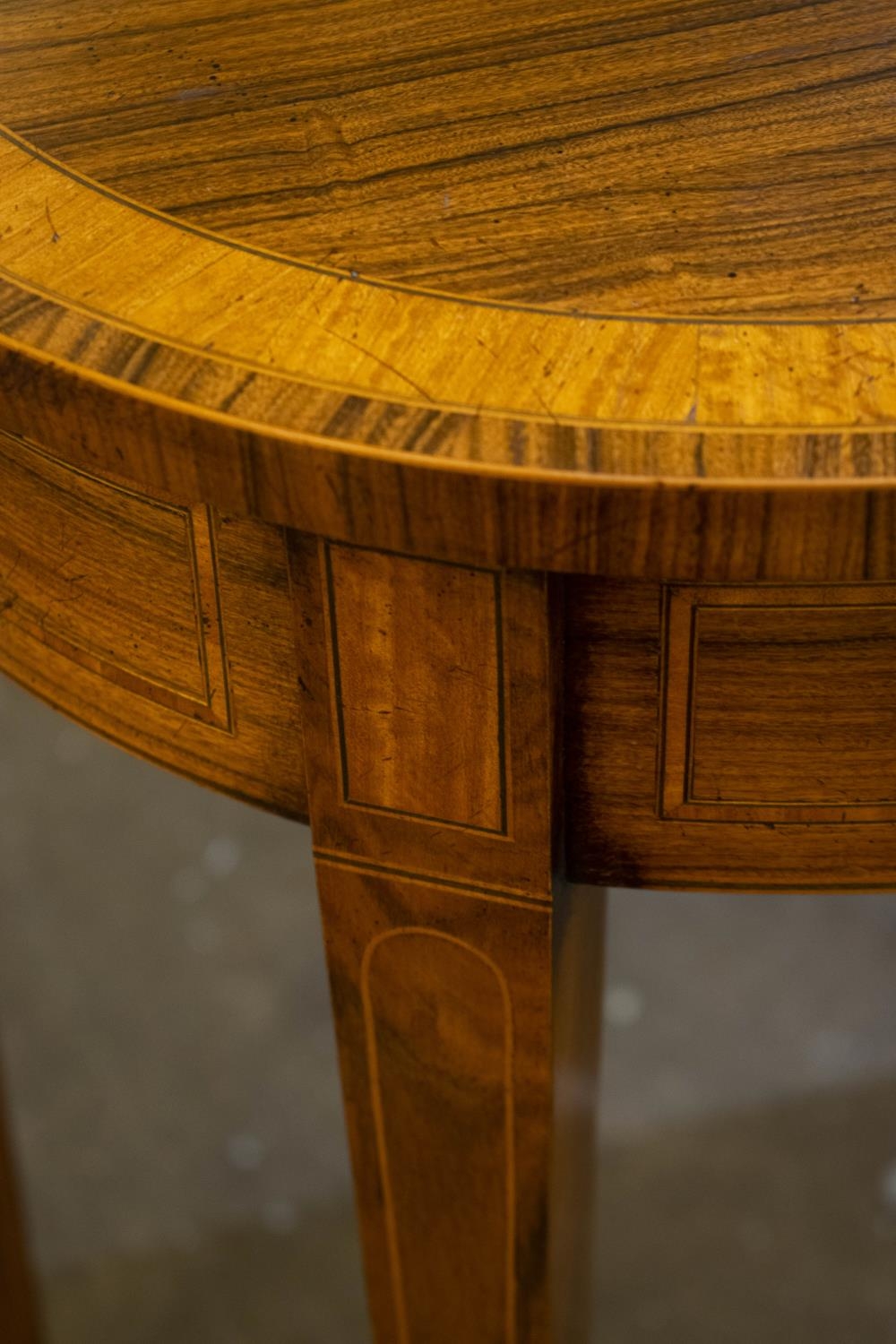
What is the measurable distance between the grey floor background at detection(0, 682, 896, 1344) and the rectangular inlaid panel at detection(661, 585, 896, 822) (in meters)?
0.62

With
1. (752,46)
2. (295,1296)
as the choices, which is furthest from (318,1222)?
(752,46)

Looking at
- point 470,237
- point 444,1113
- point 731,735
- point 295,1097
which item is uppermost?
point 470,237

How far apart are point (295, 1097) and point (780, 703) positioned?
2.44ft

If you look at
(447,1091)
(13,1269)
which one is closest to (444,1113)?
(447,1091)

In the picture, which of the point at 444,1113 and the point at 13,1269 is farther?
the point at 13,1269

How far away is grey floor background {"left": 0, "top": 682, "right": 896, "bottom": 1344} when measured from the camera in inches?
39.3

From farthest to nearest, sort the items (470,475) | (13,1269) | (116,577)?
(13,1269), (116,577), (470,475)

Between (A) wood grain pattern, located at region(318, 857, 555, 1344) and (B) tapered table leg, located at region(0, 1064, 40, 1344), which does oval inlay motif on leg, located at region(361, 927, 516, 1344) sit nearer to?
(A) wood grain pattern, located at region(318, 857, 555, 1344)

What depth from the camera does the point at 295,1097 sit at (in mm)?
1101

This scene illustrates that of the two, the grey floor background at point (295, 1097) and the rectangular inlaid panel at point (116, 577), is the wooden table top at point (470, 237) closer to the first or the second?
the rectangular inlaid panel at point (116, 577)

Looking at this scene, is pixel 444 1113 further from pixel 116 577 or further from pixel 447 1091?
pixel 116 577

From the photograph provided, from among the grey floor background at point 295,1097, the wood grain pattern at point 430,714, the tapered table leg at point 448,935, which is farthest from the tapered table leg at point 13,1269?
the wood grain pattern at point 430,714

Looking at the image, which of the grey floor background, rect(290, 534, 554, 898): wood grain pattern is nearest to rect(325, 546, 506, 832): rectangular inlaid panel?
rect(290, 534, 554, 898): wood grain pattern

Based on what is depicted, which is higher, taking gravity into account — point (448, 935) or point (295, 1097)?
point (448, 935)
